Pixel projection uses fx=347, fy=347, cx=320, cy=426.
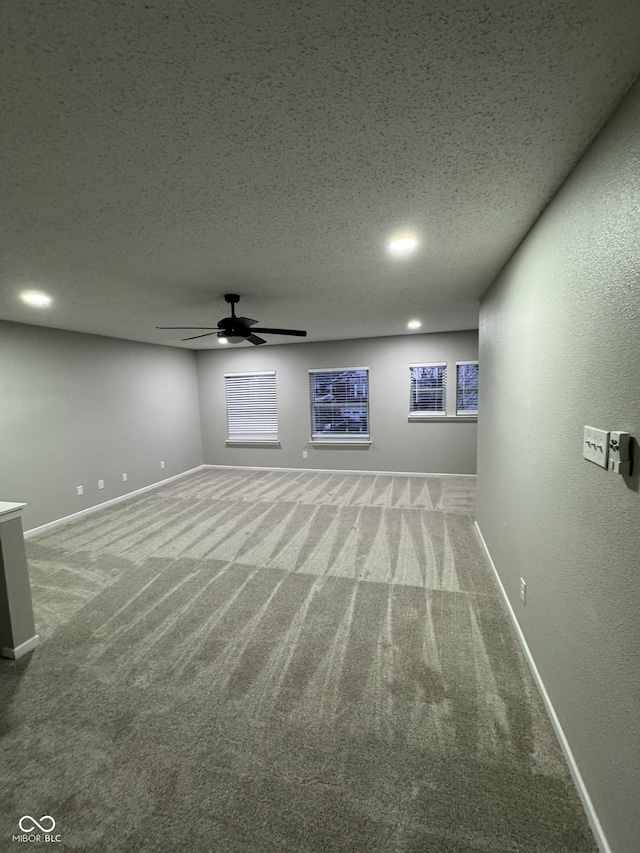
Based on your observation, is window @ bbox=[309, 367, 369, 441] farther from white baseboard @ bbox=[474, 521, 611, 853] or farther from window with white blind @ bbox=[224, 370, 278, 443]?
white baseboard @ bbox=[474, 521, 611, 853]

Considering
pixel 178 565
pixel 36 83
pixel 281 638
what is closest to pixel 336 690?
pixel 281 638

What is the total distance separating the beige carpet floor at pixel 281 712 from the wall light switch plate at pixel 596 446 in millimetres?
1260

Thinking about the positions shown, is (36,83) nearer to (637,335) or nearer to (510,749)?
(637,335)

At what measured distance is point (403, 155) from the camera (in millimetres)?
1244

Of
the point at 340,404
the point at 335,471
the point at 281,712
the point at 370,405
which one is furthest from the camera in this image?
the point at 335,471

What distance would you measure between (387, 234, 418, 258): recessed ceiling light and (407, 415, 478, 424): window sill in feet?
12.7

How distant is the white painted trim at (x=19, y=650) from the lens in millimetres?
2060

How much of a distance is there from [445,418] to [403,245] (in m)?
4.06

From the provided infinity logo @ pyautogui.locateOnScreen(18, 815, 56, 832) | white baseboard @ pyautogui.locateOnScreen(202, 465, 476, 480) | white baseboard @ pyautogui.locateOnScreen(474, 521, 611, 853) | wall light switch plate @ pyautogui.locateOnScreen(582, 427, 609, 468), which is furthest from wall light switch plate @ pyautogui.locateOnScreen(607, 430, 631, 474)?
white baseboard @ pyautogui.locateOnScreen(202, 465, 476, 480)

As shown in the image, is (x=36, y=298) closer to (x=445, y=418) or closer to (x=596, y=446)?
(x=596, y=446)

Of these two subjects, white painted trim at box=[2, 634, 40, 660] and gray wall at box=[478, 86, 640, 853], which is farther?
white painted trim at box=[2, 634, 40, 660]

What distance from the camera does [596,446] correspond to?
1152mm

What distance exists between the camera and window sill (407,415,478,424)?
5605mm

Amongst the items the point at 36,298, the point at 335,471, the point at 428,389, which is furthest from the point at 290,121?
the point at 335,471
